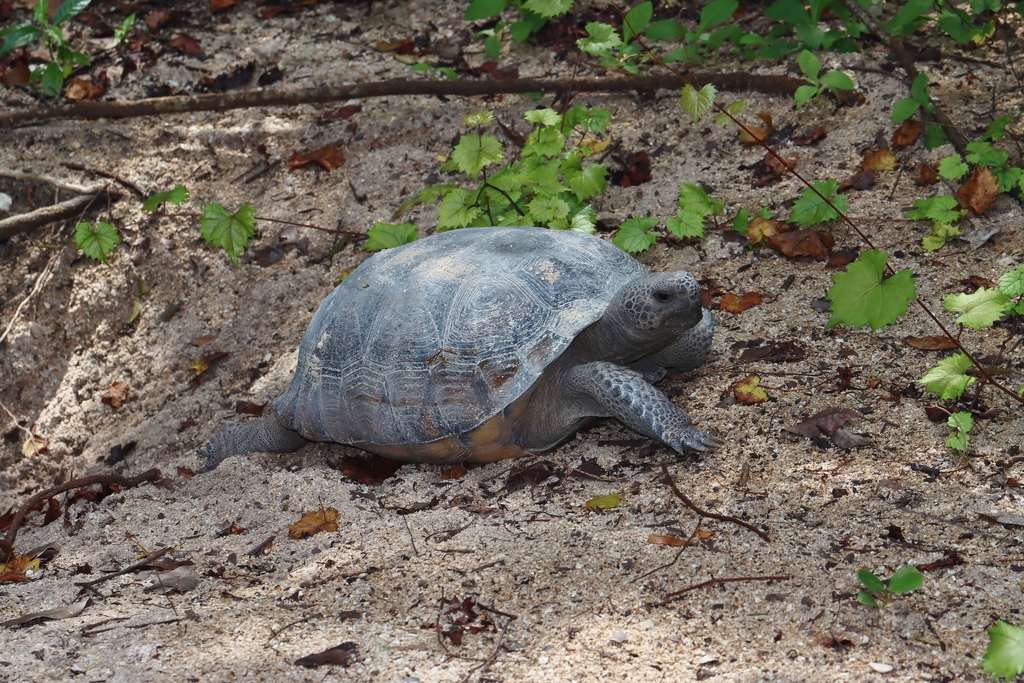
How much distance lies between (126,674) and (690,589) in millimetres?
1839

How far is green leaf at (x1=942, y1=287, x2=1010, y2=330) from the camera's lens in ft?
10.9

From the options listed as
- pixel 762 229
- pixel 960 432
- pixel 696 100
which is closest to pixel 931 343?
pixel 960 432

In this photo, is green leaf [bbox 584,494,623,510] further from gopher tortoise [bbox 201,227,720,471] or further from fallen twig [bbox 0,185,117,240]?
fallen twig [bbox 0,185,117,240]

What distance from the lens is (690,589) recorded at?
2.86m

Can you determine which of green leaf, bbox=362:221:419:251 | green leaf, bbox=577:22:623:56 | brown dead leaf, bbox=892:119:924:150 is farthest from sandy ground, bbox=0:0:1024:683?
green leaf, bbox=577:22:623:56

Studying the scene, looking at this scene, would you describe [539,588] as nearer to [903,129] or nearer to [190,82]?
[903,129]

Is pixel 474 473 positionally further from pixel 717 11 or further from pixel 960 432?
pixel 717 11

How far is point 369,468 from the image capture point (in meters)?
4.27

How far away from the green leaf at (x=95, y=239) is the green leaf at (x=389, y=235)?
6.22 feet

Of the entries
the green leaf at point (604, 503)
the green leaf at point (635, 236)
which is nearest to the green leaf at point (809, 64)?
the green leaf at point (635, 236)

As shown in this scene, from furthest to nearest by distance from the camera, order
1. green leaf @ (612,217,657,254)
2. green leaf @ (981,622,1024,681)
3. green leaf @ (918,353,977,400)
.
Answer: green leaf @ (612,217,657,254)
green leaf @ (918,353,977,400)
green leaf @ (981,622,1024,681)

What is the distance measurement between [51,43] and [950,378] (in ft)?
22.8

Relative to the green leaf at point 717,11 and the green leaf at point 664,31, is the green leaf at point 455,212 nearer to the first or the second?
the green leaf at point 664,31

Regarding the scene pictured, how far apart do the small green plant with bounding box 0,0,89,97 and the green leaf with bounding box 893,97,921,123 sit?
19.6ft
